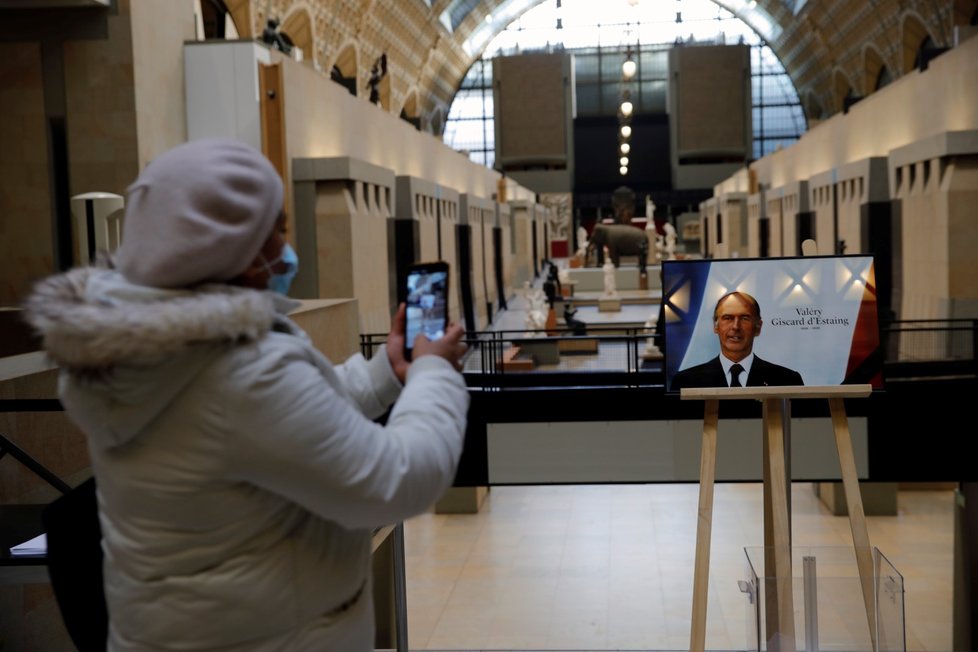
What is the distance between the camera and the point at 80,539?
2682 mm

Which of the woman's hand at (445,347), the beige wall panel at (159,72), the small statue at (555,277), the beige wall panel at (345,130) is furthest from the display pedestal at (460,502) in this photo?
the woman's hand at (445,347)

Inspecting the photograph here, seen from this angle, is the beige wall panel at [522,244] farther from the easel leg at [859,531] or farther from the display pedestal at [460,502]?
the easel leg at [859,531]

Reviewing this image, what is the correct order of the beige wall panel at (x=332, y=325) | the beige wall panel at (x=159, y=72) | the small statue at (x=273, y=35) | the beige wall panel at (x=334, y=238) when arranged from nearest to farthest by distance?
the beige wall panel at (x=332, y=325)
the beige wall panel at (x=159, y=72)
the beige wall panel at (x=334, y=238)
the small statue at (x=273, y=35)

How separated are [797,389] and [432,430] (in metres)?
3.23

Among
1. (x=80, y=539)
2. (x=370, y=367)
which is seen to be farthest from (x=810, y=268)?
(x=80, y=539)

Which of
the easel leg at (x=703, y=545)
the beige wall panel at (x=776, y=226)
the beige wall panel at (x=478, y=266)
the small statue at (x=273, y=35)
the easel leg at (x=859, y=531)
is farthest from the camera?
the beige wall panel at (x=776, y=226)

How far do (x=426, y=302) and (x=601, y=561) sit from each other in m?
17.8

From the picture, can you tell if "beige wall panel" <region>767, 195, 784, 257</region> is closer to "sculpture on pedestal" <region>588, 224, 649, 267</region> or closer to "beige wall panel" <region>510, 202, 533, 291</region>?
"sculpture on pedestal" <region>588, 224, 649, 267</region>

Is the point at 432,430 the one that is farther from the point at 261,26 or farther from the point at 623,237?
the point at 623,237

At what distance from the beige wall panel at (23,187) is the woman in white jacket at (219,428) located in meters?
12.6

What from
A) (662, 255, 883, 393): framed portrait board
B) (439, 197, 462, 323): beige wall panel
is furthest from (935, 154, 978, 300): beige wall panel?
(662, 255, 883, 393): framed portrait board

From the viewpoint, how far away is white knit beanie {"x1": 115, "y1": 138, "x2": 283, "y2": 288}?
2018 millimetres

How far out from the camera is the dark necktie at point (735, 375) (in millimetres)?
5105

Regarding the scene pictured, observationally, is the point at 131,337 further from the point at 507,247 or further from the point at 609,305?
the point at 507,247
